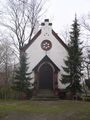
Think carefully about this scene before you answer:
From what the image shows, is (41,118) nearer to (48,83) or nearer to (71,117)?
(71,117)

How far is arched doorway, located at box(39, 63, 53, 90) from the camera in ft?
97.7

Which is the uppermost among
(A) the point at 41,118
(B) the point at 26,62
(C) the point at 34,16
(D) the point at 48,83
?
(C) the point at 34,16

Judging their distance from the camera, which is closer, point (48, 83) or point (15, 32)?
point (48, 83)

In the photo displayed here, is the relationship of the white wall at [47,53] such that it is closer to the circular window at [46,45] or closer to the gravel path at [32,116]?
the circular window at [46,45]

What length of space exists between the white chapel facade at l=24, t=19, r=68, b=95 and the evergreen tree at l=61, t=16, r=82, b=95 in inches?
61.7

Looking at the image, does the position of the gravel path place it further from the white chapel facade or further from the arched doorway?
the arched doorway

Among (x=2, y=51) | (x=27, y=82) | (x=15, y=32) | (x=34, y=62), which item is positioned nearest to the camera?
(x=27, y=82)

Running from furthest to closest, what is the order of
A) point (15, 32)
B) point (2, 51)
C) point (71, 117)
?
1. point (2, 51)
2. point (15, 32)
3. point (71, 117)

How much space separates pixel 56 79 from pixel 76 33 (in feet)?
19.2

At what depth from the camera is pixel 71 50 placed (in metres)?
28.4

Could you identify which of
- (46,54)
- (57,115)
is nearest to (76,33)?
(46,54)

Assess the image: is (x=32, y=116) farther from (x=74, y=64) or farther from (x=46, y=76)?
(x=46, y=76)

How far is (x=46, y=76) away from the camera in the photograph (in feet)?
98.2

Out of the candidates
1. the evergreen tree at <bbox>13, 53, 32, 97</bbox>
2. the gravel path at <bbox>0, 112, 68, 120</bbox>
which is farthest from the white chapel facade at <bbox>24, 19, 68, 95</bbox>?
the gravel path at <bbox>0, 112, 68, 120</bbox>
